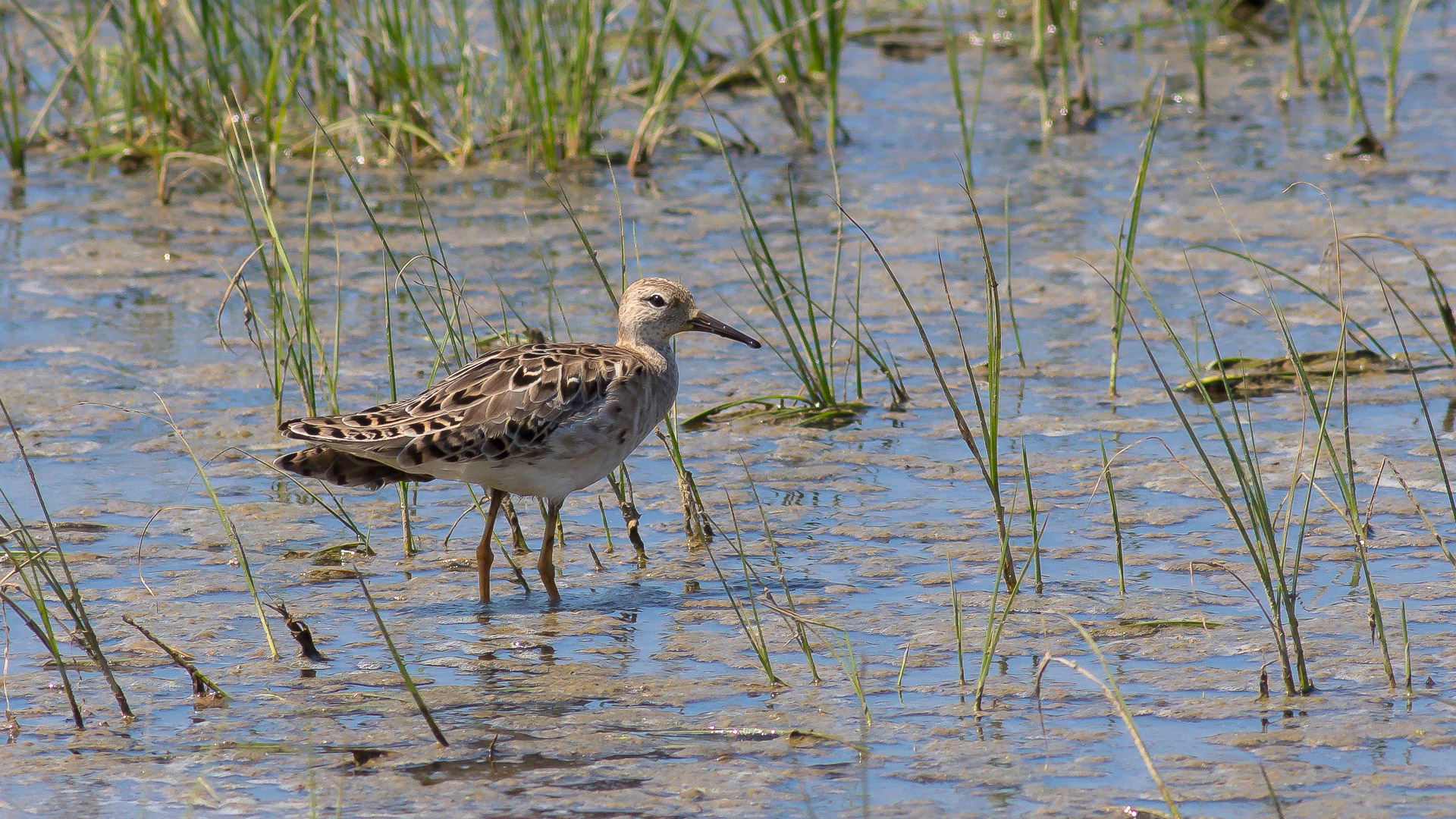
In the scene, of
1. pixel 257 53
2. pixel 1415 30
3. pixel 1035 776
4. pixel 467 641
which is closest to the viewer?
pixel 1035 776

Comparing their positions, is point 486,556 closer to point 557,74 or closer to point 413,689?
point 413,689

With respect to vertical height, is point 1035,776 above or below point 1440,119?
below

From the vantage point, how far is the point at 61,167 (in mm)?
12289

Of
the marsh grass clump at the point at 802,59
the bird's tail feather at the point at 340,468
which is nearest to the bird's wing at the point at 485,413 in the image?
the bird's tail feather at the point at 340,468

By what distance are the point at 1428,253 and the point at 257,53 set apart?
8371 millimetres

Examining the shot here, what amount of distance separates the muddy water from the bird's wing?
2.04 ft

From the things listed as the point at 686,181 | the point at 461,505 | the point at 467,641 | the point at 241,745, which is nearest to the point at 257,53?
the point at 686,181

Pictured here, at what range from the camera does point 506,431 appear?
6.24 meters

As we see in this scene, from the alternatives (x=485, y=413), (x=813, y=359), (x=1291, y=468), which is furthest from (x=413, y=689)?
(x=1291, y=468)

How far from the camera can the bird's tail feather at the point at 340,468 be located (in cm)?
632

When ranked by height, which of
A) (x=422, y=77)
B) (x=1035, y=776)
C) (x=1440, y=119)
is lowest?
(x=1035, y=776)

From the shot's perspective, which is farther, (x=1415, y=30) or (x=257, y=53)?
(x=1415, y=30)

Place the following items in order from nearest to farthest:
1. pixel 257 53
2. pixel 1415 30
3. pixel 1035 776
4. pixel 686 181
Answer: pixel 1035 776, pixel 686 181, pixel 257 53, pixel 1415 30

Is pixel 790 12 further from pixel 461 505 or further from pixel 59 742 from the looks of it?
pixel 59 742
